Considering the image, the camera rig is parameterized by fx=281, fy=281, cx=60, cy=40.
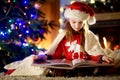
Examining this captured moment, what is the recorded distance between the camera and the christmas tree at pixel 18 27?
192 centimetres

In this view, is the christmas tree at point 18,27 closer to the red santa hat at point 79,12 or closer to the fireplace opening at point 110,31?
the red santa hat at point 79,12

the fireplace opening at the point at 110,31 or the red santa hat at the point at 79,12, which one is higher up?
the red santa hat at the point at 79,12

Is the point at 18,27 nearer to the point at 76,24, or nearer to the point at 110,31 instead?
the point at 76,24

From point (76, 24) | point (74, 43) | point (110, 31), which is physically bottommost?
point (110, 31)

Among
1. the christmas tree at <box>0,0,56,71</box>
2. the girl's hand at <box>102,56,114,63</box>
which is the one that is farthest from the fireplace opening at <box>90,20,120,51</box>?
the girl's hand at <box>102,56,114,63</box>

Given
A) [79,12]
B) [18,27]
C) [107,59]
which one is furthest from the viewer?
[18,27]

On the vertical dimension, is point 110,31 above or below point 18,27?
below

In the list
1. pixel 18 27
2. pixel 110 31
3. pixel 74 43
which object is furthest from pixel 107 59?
pixel 110 31

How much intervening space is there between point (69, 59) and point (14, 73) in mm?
309

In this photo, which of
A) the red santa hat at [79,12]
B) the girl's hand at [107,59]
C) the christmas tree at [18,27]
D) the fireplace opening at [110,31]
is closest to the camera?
the girl's hand at [107,59]

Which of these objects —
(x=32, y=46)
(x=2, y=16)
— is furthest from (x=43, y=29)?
(x=2, y=16)

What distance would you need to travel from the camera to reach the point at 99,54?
1.46 meters

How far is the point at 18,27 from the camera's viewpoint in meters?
2.01

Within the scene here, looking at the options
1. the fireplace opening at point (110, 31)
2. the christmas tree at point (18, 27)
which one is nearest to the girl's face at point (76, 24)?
the christmas tree at point (18, 27)
